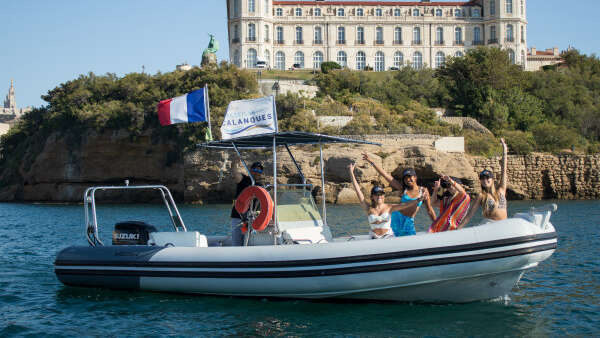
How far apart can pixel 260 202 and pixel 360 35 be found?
7138cm

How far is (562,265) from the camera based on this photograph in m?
13.2

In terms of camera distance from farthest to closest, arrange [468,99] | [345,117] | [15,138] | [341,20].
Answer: [341,20]
[15,138]
[468,99]
[345,117]

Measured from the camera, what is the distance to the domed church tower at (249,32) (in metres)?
73.5

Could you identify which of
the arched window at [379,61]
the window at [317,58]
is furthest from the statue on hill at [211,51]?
the arched window at [379,61]

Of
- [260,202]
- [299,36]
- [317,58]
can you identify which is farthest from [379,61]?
[260,202]

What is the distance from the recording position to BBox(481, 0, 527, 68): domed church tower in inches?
3031

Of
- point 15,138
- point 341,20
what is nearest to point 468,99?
point 341,20

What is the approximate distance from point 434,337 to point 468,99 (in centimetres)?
4595

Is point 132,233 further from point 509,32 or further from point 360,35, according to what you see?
point 509,32

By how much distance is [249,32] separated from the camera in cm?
7388

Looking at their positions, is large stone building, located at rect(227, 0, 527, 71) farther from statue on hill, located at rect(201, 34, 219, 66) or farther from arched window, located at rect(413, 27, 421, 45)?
statue on hill, located at rect(201, 34, 219, 66)

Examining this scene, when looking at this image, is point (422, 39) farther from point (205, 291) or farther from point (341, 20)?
point (205, 291)

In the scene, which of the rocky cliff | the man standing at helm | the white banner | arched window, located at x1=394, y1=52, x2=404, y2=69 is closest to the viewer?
the white banner

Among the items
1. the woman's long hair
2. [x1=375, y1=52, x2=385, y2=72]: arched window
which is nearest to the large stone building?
[x1=375, y1=52, x2=385, y2=72]: arched window
